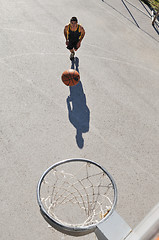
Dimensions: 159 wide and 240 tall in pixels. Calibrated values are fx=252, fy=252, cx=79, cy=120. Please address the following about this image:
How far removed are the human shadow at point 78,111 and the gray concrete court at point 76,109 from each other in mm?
32

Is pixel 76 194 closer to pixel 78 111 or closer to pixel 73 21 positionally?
pixel 78 111

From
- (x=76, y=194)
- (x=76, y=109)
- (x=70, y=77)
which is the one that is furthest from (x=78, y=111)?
(x=76, y=194)

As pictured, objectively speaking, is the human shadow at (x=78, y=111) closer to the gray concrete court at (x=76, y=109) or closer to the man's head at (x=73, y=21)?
the gray concrete court at (x=76, y=109)

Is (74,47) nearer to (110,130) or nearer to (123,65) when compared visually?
(123,65)

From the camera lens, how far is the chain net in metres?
5.61

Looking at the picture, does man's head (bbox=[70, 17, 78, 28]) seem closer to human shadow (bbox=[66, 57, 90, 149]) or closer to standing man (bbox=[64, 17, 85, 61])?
standing man (bbox=[64, 17, 85, 61])

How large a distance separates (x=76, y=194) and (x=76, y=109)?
2.77 metres

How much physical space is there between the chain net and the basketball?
2.71m

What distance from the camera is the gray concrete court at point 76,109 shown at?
6.08 meters

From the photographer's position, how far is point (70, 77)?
25.7 ft

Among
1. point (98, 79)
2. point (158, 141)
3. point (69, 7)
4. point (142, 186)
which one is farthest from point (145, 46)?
point (142, 186)

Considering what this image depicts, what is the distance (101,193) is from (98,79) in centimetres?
420

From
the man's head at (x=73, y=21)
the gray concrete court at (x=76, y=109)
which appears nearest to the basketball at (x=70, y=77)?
the gray concrete court at (x=76, y=109)

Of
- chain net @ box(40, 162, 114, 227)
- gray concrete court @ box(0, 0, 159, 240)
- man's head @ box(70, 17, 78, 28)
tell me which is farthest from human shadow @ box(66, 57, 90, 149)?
man's head @ box(70, 17, 78, 28)
